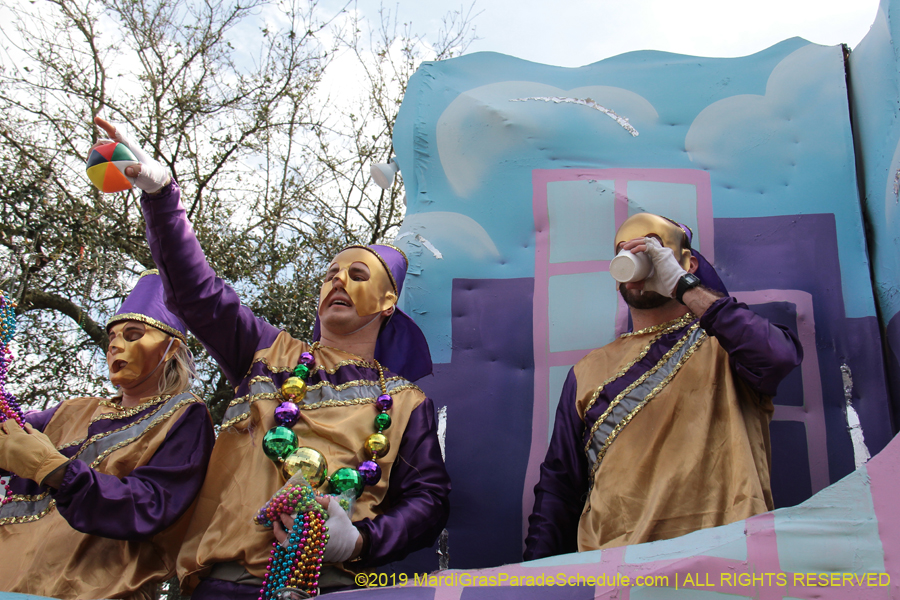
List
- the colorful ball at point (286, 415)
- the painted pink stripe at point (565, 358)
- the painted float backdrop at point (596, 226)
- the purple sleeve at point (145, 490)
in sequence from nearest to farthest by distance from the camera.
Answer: the purple sleeve at point (145, 490) < the colorful ball at point (286, 415) < the painted float backdrop at point (596, 226) < the painted pink stripe at point (565, 358)

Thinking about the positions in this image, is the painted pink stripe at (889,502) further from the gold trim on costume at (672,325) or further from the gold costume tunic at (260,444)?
the gold costume tunic at (260,444)

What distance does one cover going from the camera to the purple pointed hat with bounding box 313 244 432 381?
3242mm

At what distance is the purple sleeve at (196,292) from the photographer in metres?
2.66

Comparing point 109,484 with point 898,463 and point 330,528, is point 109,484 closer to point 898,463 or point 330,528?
point 330,528

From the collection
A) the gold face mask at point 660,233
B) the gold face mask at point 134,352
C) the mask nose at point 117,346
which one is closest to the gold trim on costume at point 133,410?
the gold face mask at point 134,352

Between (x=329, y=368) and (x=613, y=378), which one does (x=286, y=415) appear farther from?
(x=613, y=378)

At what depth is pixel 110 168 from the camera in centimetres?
256

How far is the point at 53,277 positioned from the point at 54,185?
0.73 metres

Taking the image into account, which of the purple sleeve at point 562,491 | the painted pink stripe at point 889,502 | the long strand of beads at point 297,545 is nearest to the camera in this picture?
the painted pink stripe at point 889,502

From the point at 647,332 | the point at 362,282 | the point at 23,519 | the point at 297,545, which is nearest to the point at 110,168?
the point at 362,282

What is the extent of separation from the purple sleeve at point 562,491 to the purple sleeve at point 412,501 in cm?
37

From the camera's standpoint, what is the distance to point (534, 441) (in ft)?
11.7

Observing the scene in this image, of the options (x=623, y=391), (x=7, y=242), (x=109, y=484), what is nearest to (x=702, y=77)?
(x=623, y=391)

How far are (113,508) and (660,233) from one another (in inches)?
84.5
